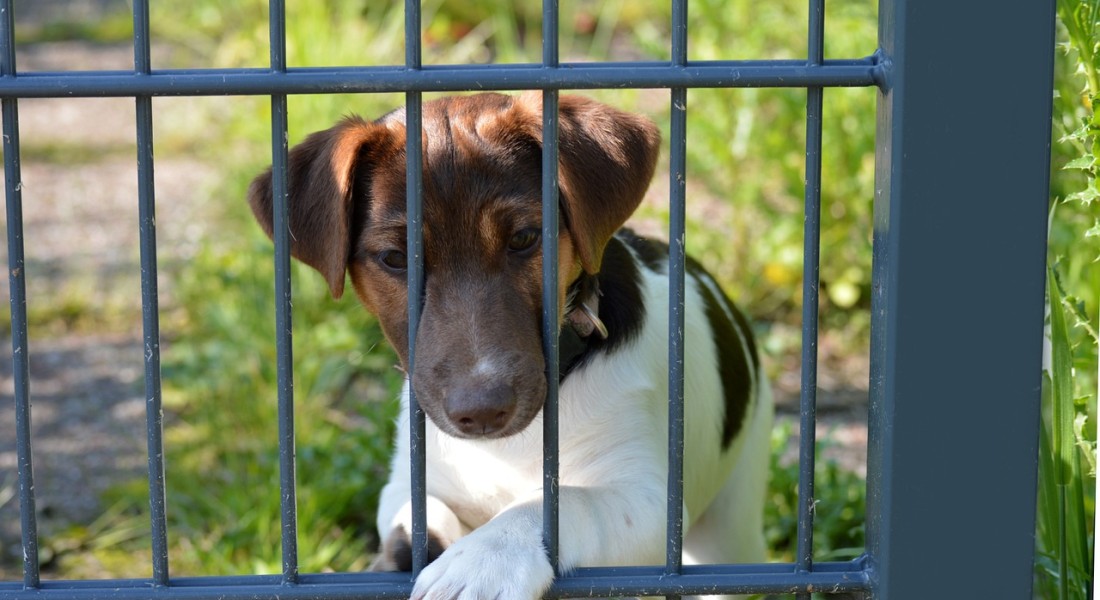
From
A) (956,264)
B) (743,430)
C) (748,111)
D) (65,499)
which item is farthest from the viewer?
(748,111)

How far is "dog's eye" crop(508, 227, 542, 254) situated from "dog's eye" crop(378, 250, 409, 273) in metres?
0.25

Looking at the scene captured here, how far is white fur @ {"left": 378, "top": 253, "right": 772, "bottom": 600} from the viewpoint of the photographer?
2.52 metres

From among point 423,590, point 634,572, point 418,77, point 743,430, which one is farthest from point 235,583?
point 743,430

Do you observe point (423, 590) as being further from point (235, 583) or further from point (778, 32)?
point (778, 32)

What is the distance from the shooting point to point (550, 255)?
245 centimetres

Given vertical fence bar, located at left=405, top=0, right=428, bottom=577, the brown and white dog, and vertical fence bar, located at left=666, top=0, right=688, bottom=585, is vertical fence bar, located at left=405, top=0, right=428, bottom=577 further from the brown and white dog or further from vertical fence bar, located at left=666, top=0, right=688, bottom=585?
vertical fence bar, located at left=666, top=0, right=688, bottom=585

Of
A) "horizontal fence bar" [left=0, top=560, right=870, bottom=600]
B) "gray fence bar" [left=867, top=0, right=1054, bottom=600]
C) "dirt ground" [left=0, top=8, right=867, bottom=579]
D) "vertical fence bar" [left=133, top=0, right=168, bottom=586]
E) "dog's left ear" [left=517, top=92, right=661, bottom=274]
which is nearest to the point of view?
"gray fence bar" [left=867, top=0, right=1054, bottom=600]

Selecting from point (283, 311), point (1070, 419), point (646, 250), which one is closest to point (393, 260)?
point (283, 311)

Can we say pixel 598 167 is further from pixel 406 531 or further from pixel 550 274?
pixel 406 531

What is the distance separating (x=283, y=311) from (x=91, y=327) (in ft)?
14.3

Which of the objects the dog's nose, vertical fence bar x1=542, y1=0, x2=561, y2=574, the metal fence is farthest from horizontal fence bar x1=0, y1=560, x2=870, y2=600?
the dog's nose

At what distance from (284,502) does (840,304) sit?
413cm

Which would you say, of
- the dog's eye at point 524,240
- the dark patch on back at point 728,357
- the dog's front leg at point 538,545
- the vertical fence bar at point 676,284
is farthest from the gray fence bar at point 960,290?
the dark patch on back at point 728,357

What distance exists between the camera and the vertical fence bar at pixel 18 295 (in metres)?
2.42
